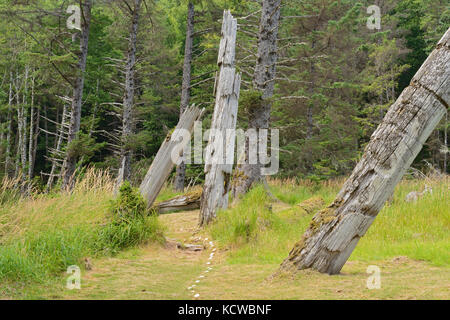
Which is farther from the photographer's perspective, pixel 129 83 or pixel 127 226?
pixel 129 83

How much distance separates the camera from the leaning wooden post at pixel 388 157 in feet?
12.3

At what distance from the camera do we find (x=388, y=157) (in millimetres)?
3764

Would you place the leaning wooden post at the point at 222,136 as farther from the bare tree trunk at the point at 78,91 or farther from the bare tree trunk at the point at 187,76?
the bare tree trunk at the point at 187,76

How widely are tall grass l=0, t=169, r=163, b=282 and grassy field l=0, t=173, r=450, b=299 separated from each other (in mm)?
16

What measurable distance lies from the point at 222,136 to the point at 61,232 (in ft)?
14.9

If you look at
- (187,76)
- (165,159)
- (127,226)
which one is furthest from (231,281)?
(187,76)

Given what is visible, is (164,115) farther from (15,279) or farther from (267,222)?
(15,279)

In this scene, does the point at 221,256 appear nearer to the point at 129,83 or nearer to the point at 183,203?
the point at 183,203

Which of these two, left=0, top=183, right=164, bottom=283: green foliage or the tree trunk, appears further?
the tree trunk

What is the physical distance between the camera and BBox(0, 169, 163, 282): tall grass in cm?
422

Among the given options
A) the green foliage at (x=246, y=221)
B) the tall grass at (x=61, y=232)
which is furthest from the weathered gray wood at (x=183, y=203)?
the tall grass at (x=61, y=232)

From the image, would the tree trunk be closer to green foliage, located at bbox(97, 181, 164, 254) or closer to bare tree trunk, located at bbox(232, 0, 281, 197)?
bare tree trunk, located at bbox(232, 0, 281, 197)

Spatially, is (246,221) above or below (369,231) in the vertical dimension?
above

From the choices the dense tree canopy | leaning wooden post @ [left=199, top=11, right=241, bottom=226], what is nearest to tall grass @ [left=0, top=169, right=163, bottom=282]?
leaning wooden post @ [left=199, top=11, right=241, bottom=226]
